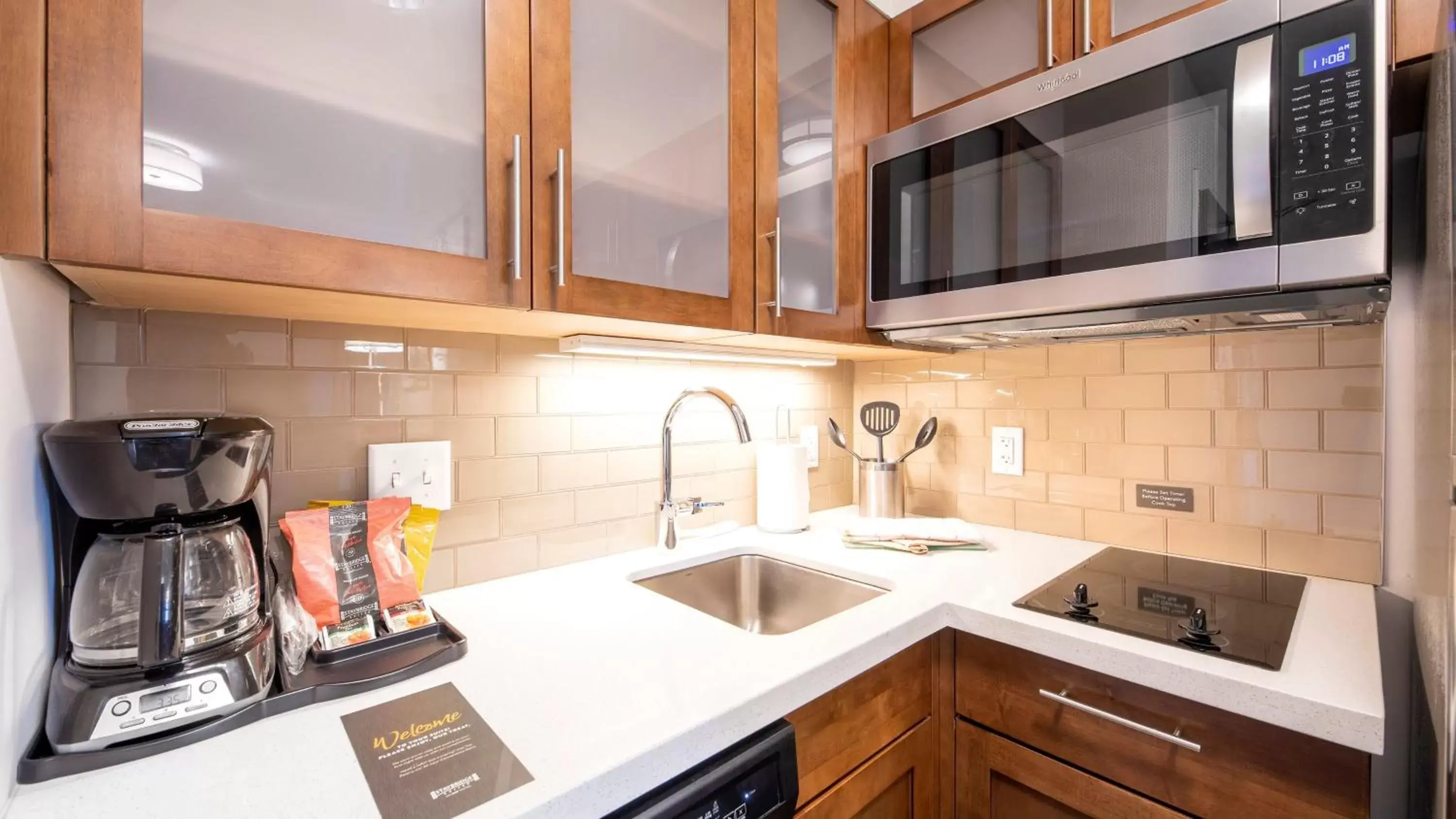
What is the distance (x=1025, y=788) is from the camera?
0.96 metres

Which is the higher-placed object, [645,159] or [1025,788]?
[645,159]

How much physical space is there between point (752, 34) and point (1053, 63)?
1.86 feet

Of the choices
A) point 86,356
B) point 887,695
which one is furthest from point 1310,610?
point 86,356

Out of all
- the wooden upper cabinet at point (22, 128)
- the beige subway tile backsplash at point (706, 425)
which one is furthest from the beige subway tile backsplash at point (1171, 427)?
the wooden upper cabinet at point (22, 128)

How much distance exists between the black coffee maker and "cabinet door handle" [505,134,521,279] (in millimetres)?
343

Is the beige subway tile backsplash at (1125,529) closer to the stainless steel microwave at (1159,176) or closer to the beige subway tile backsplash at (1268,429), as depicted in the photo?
the beige subway tile backsplash at (1268,429)

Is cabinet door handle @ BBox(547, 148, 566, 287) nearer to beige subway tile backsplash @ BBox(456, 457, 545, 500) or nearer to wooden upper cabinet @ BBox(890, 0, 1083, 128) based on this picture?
beige subway tile backsplash @ BBox(456, 457, 545, 500)

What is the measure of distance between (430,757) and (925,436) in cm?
131

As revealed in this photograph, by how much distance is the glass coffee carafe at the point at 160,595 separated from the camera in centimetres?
58

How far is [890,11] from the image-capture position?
1486mm

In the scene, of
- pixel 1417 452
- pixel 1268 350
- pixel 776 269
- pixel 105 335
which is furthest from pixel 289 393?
pixel 1417 452

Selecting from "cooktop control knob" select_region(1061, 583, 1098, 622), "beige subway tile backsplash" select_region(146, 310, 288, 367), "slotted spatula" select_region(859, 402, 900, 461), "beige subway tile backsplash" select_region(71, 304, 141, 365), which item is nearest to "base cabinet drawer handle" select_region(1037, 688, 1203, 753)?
"cooktop control knob" select_region(1061, 583, 1098, 622)

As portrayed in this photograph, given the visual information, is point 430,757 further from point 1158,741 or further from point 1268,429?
point 1268,429

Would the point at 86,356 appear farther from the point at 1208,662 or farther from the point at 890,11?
the point at 890,11
